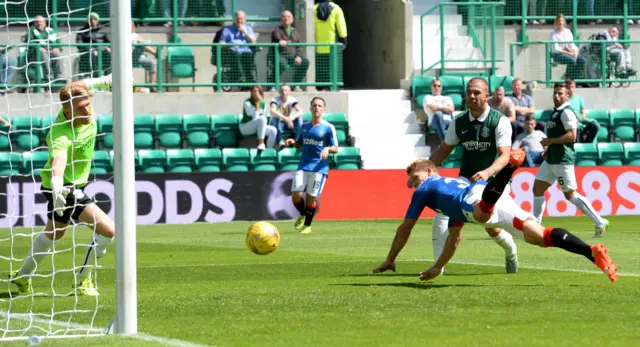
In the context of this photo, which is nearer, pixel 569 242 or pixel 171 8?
pixel 569 242

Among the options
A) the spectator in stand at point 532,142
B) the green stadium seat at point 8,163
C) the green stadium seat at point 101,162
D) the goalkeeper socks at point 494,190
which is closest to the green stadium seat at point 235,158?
the green stadium seat at point 101,162

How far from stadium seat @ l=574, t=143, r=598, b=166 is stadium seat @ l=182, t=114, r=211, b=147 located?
777cm

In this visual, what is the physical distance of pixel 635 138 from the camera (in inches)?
1048

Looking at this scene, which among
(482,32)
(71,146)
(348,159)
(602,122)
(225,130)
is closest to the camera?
(71,146)

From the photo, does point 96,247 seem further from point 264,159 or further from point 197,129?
point 197,129

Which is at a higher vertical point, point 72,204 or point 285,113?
Answer: point 285,113

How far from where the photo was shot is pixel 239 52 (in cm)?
2477

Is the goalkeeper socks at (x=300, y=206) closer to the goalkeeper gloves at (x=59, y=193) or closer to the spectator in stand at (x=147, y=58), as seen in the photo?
the spectator in stand at (x=147, y=58)

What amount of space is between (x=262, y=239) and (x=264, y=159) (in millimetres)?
10883

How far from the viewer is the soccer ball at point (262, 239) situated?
1280 cm

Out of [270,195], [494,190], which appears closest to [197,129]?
[270,195]

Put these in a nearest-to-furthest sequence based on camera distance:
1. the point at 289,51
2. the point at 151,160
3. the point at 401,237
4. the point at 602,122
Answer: the point at 401,237 → the point at 151,160 → the point at 289,51 → the point at 602,122

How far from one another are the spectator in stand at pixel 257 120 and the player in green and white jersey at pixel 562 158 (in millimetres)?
7122

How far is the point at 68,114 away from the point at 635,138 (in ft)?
61.7
